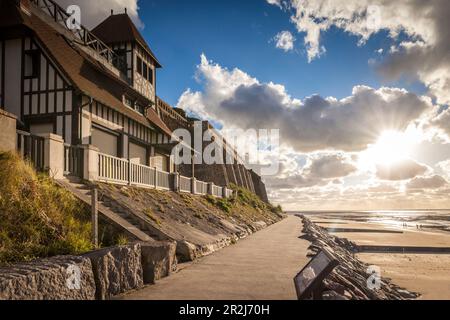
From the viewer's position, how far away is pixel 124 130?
18109 millimetres

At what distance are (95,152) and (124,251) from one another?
273 inches

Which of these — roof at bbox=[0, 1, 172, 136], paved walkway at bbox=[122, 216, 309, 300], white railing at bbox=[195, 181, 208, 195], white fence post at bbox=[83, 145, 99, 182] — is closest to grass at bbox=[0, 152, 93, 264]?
paved walkway at bbox=[122, 216, 309, 300]

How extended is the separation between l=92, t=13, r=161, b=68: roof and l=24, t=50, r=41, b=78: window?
7104mm

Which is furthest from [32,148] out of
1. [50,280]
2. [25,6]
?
[25,6]

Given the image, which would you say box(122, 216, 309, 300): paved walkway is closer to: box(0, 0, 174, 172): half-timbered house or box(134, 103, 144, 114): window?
box(0, 0, 174, 172): half-timbered house

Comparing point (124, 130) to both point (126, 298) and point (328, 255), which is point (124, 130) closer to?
point (126, 298)

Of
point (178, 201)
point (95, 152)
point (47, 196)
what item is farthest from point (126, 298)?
point (178, 201)

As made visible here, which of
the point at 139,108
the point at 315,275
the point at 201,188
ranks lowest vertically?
the point at 315,275

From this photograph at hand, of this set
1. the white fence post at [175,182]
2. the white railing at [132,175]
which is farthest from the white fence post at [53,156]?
the white fence post at [175,182]

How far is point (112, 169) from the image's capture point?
12617 mm

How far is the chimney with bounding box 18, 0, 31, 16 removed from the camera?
1550 centimetres

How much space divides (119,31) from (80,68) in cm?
677

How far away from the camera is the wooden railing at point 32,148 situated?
9.30 meters

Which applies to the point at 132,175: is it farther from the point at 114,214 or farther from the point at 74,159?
the point at 114,214
